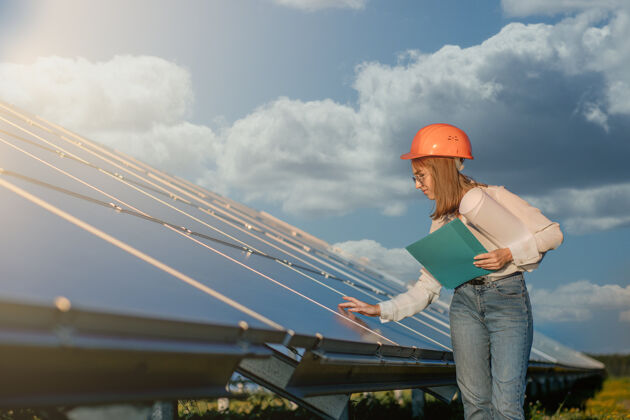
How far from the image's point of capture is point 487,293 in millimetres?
4590

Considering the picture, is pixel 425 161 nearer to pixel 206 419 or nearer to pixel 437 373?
pixel 437 373

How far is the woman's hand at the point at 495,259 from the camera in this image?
442cm

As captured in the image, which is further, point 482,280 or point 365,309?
point 365,309

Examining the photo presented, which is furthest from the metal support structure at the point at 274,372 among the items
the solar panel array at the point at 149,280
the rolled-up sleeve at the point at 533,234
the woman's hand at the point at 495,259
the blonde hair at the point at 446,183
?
the rolled-up sleeve at the point at 533,234

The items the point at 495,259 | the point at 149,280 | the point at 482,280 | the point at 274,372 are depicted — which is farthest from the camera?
the point at 482,280

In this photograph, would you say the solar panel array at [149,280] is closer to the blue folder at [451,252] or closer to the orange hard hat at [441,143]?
the blue folder at [451,252]

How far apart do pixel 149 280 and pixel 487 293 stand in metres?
2.65

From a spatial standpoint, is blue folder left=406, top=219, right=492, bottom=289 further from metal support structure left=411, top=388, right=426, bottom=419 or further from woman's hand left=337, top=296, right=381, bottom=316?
metal support structure left=411, top=388, right=426, bottom=419

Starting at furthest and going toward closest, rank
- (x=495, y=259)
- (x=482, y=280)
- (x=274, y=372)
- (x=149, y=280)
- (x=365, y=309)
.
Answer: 1. (x=365, y=309)
2. (x=482, y=280)
3. (x=495, y=259)
4. (x=274, y=372)
5. (x=149, y=280)

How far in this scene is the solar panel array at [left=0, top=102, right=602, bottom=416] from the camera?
228 cm

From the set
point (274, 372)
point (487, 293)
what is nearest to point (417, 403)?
point (487, 293)

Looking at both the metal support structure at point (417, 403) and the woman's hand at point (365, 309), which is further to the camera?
the metal support structure at point (417, 403)

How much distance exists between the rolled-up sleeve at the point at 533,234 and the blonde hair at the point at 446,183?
0.31 metres

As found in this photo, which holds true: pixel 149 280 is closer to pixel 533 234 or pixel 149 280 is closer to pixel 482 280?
pixel 482 280
